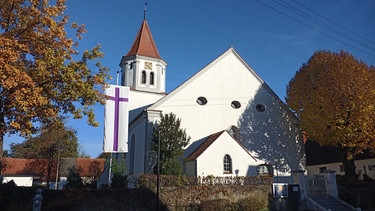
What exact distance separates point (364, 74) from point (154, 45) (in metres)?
24.5

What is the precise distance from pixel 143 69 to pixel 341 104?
70.7 feet

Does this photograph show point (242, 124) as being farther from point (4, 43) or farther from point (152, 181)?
point (4, 43)

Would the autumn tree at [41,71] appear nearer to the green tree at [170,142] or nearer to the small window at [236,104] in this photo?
the green tree at [170,142]

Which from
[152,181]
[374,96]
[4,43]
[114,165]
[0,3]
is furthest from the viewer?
[114,165]

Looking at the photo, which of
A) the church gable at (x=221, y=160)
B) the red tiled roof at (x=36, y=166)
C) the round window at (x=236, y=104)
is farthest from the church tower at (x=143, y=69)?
the red tiled roof at (x=36, y=166)

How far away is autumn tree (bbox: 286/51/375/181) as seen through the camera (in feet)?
81.4

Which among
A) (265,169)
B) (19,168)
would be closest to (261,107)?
(265,169)

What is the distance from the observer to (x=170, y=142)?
24875 millimetres

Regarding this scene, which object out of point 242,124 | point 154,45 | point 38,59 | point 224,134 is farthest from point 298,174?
point 154,45

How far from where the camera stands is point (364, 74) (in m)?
25.8

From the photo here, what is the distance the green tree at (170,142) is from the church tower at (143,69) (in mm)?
11756

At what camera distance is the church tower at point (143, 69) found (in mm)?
37688

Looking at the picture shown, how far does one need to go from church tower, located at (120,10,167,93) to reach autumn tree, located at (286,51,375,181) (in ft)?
54.7

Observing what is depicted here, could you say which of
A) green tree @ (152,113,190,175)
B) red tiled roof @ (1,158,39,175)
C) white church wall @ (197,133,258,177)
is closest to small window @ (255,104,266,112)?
white church wall @ (197,133,258,177)
